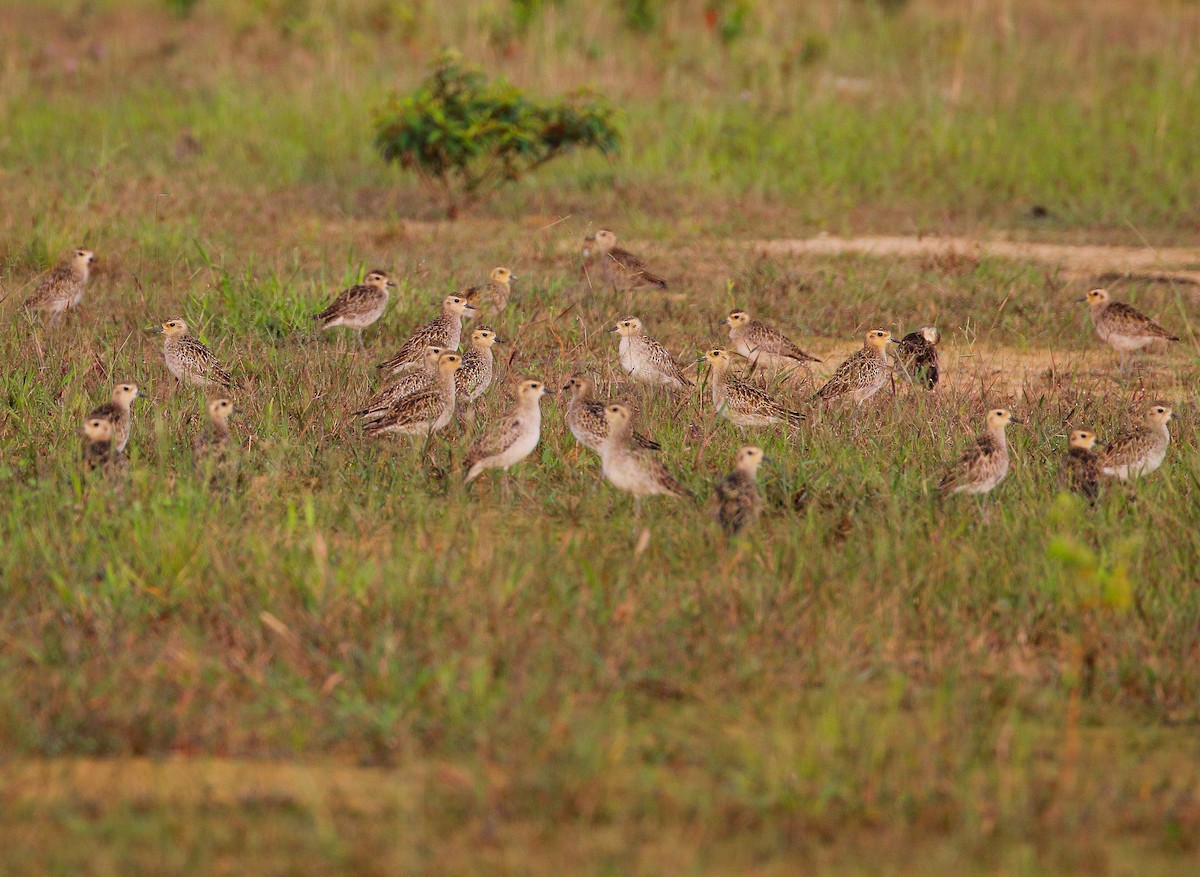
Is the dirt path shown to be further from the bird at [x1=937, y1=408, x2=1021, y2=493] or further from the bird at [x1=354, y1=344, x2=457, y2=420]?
the bird at [x1=937, y1=408, x2=1021, y2=493]

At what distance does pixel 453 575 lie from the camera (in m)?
6.09

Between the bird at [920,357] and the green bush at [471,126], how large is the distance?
530cm

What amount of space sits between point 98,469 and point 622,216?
27.5ft

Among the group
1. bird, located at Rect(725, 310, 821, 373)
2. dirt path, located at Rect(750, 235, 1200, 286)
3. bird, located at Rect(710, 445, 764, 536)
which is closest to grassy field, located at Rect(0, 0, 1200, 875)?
bird, located at Rect(710, 445, 764, 536)

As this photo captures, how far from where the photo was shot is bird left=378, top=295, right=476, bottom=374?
9.74 meters

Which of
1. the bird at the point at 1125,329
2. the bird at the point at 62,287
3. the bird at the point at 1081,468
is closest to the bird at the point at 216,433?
the bird at the point at 62,287

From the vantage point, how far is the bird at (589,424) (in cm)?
764

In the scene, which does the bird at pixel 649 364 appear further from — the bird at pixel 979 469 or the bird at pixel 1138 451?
the bird at pixel 1138 451

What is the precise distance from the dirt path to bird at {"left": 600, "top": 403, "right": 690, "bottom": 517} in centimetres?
585

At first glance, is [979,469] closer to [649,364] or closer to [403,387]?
[649,364]

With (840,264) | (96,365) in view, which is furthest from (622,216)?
(96,365)

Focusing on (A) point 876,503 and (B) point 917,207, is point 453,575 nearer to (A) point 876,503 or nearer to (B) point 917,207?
(A) point 876,503

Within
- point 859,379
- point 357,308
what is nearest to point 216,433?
point 357,308

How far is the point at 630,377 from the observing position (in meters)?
9.70
